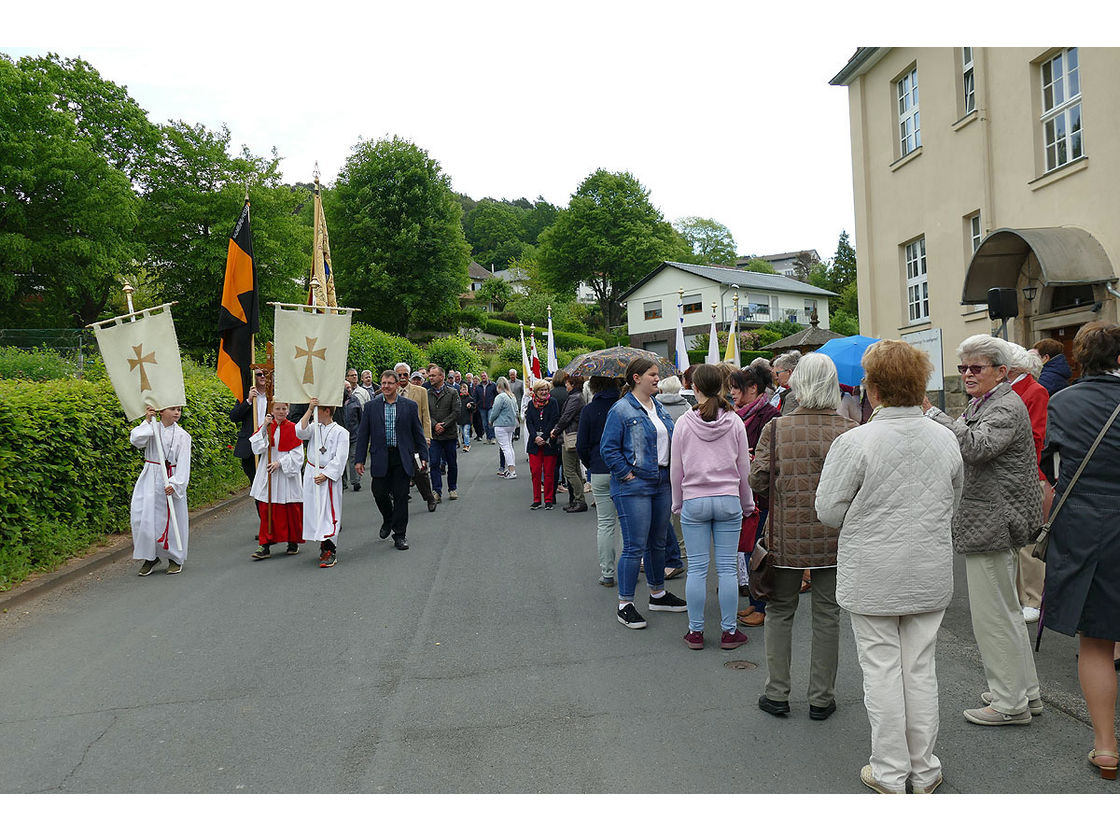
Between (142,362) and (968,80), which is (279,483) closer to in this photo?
(142,362)

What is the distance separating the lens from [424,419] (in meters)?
13.8

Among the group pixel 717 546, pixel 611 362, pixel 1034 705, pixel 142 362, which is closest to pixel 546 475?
pixel 611 362

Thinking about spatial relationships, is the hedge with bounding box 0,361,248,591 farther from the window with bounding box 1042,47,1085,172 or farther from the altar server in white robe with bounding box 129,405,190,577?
the window with bounding box 1042,47,1085,172

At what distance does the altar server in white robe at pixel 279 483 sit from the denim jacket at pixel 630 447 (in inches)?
187

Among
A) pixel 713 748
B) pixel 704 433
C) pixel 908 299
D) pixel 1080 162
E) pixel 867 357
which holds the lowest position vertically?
pixel 713 748

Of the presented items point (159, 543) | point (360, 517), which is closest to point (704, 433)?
point (159, 543)

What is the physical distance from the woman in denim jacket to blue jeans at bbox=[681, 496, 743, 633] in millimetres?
700

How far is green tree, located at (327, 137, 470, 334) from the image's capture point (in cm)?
5641

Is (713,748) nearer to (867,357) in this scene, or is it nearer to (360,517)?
(867,357)

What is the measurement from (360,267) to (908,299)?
43.8m

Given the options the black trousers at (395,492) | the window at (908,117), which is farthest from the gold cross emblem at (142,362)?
the window at (908,117)

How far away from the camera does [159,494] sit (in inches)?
359

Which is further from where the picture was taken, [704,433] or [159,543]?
[159,543]

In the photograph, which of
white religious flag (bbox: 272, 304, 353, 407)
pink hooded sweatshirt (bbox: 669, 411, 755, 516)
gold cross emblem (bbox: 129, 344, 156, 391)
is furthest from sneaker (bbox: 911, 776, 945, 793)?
gold cross emblem (bbox: 129, 344, 156, 391)
